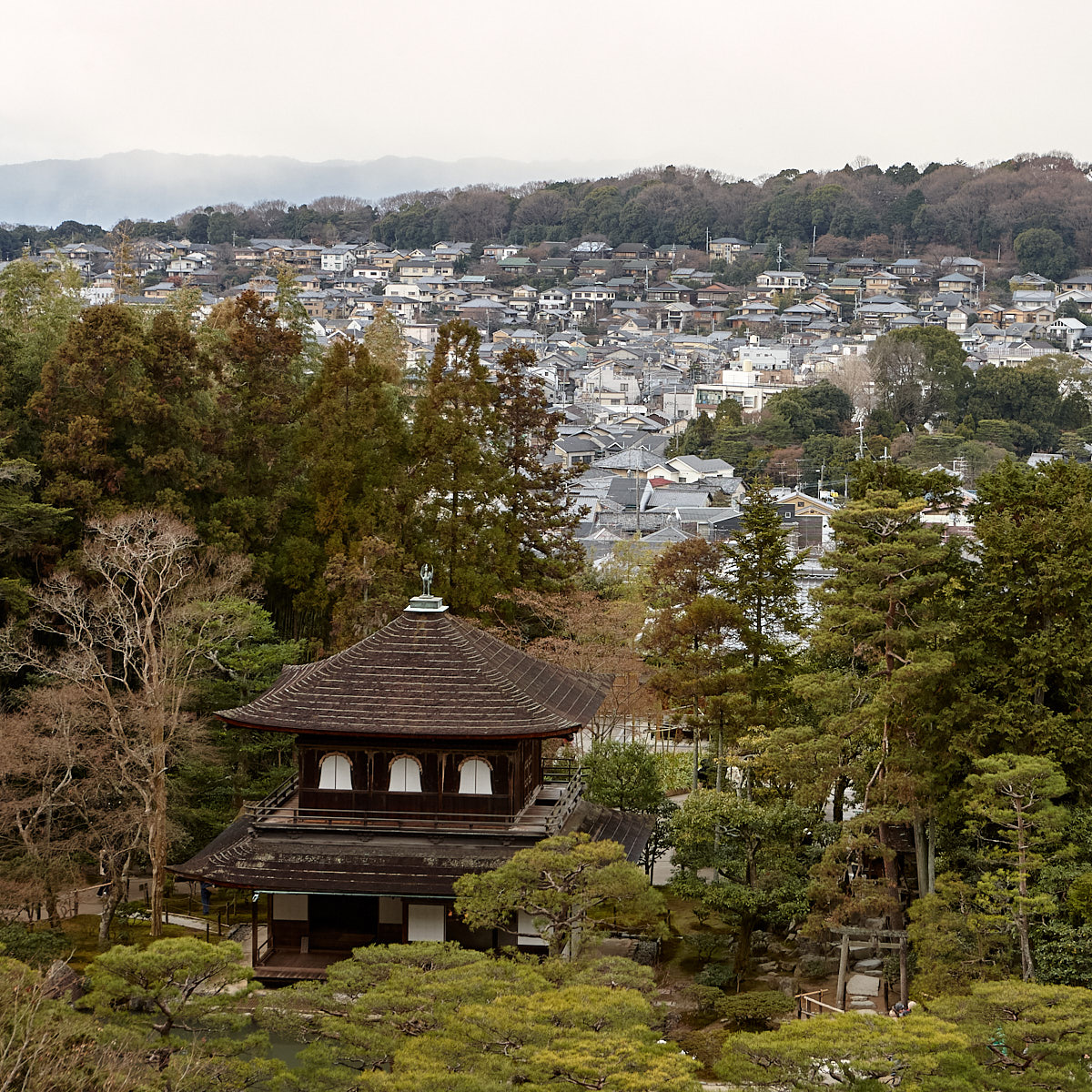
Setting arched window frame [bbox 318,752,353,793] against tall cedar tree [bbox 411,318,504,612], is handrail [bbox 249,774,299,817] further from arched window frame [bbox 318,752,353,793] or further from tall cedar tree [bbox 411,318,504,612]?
tall cedar tree [bbox 411,318,504,612]

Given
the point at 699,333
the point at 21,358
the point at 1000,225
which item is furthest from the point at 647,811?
the point at 1000,225

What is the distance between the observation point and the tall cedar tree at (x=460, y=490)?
101 feet

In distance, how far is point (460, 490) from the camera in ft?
102

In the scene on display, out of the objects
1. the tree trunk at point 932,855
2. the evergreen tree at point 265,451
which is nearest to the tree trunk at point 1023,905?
the tree trunk at point 932,855

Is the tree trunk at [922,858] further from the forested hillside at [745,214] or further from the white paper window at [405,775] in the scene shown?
the forested hillside at [745,214]

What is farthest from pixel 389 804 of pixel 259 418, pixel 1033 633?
pixel 259 418

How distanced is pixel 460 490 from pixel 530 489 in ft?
10.1

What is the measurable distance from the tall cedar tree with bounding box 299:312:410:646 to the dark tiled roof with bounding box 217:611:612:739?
6.90 metres

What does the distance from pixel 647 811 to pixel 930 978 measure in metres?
7.30

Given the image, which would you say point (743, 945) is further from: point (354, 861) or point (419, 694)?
point (419, 694)

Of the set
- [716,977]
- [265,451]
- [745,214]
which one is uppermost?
[745,214]

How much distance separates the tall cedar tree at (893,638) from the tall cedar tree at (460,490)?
10.6 meters

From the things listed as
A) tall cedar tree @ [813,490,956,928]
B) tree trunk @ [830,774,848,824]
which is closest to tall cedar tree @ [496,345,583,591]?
tree trunk @ [830,774,848,824]

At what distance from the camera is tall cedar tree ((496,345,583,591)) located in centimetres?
3306
